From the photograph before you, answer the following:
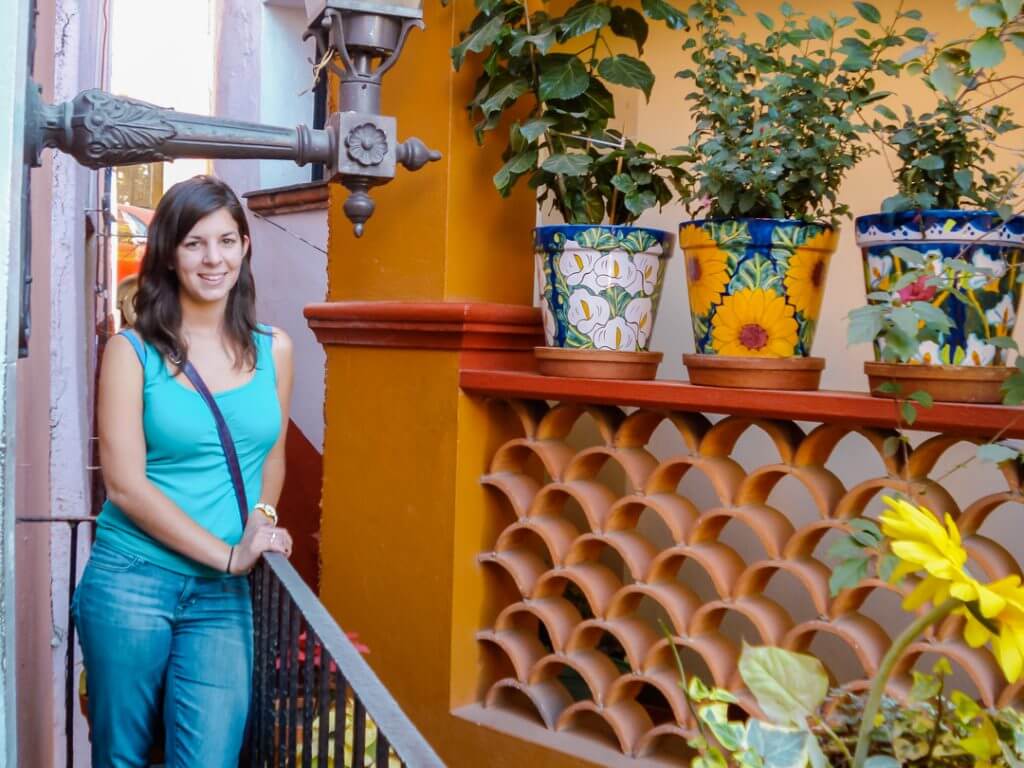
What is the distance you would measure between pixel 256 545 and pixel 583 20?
4.17 ft

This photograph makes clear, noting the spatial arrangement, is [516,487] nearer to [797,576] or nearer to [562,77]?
[797,576]

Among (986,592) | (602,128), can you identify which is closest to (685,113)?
(602,128)

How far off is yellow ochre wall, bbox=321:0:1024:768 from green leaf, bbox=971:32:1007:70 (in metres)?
1.33

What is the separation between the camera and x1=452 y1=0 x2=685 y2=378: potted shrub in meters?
2.41

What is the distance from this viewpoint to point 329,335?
116 inches

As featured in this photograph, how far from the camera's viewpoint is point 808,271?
2.19 m


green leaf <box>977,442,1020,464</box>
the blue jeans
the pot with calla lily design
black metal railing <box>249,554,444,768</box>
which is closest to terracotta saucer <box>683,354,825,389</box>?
the pot with calla lily design

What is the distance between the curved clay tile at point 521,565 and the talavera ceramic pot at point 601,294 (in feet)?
1.52

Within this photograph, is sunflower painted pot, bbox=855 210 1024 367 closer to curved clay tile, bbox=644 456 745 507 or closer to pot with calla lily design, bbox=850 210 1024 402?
pot with calla lily design, bbox=850 210 1024 402

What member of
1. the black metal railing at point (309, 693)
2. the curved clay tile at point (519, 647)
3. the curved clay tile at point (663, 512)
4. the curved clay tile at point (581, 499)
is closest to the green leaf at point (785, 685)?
the black metal railing at point (309, 693)

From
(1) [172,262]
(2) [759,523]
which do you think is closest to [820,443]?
(2) [759,523]

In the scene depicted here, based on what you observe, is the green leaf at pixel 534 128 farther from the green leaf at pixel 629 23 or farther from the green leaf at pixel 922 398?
the green leaf at pixel 922 398

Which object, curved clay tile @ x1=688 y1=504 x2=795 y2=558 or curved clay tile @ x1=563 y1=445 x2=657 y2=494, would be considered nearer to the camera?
A: curved clay tile @ x1=688 y1=504 x2=795 y2=558

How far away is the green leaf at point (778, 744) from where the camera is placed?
942 mm
